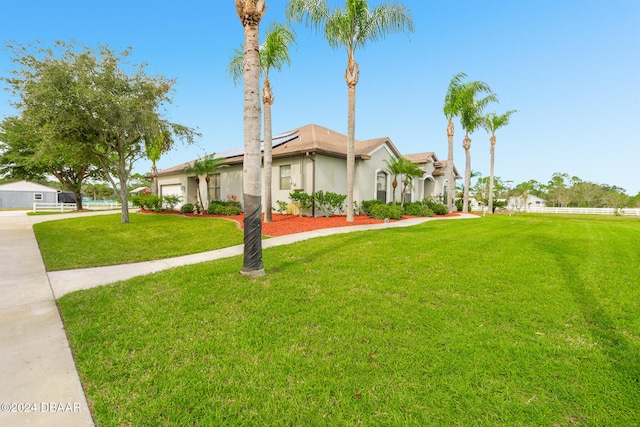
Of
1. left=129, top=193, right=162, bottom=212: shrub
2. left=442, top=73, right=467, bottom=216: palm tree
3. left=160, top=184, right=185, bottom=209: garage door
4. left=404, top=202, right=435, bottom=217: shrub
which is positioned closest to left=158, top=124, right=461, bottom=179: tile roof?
left=160, top=184, right=185, bottom=209: garage door

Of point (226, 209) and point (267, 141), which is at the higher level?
point (267, 141)

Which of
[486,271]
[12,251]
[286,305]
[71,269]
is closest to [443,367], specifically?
[286,305]

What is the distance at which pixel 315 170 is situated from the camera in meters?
14.9

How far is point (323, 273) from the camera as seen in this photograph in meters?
5.30

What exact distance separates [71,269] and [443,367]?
23.5ft

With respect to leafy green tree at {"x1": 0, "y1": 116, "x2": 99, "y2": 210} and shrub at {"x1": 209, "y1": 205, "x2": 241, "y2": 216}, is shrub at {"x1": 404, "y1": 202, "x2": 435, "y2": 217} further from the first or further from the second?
leafy green tree at {"x1": 0, "y1": 116, "x2": 99, "y2": 210}

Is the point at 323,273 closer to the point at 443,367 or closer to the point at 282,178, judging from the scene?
the point at 443,367

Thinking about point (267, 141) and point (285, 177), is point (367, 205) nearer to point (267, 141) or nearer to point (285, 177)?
point (285, 177)

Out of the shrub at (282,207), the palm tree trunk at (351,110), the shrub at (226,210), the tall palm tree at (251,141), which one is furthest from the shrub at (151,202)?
the tall palm tree at (251,141)

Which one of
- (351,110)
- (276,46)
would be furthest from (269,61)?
(351,110)

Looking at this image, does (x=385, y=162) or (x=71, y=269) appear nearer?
(x=71, y=269)

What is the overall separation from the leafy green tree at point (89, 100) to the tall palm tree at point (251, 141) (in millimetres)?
9867

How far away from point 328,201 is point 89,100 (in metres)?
11.1

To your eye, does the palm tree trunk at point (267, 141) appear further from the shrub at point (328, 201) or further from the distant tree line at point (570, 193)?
the distant tree line at point (570, 193)
